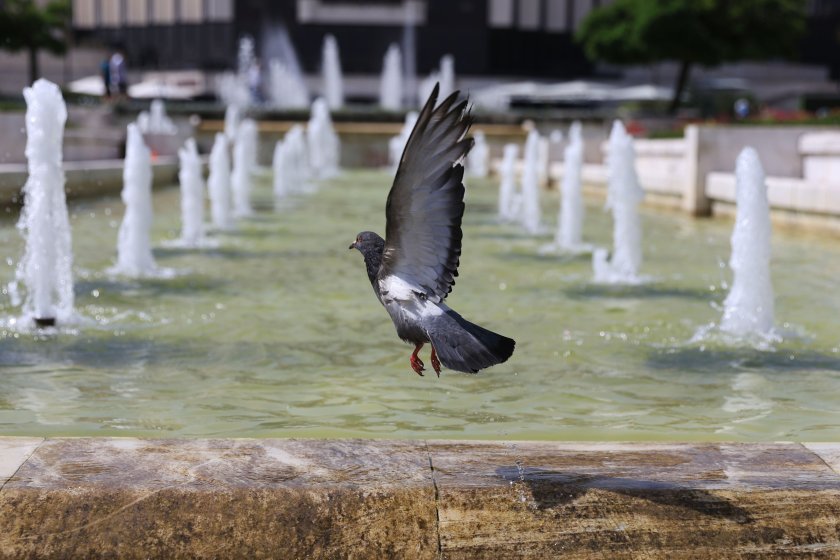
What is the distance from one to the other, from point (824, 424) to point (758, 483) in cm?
212

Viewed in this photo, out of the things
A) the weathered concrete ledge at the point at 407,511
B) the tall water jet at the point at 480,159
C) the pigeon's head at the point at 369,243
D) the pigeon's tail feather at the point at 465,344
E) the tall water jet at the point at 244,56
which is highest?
the tall water jet at the point at 244,56

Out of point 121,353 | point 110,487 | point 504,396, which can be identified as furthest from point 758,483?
point 121,353

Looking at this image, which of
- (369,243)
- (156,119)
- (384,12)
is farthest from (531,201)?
(384,12)

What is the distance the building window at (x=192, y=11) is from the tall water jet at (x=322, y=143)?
3211cm

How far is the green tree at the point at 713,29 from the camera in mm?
41625

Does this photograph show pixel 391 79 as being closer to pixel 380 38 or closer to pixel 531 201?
pixel 380 38

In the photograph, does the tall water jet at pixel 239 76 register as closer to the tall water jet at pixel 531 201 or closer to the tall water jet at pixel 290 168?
the tall water jet at pixel 290 168

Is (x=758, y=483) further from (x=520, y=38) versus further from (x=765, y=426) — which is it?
(x=520, y=38)

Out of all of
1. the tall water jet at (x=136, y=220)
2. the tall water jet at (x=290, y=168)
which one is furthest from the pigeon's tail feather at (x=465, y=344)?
the tall water jet at (x=290, y=168)

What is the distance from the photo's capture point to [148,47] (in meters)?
65.9

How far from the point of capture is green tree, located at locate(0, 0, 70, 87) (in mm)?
48812

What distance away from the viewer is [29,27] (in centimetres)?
4919

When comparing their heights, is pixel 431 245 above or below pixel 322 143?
above

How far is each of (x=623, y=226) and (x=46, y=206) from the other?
5.06 metres
